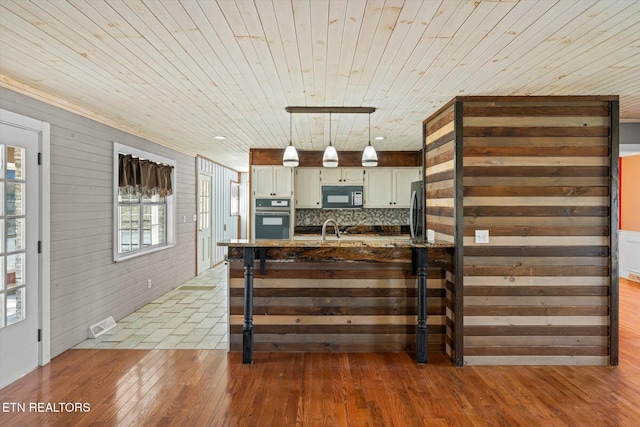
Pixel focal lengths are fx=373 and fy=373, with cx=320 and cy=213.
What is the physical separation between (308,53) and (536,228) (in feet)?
8.13

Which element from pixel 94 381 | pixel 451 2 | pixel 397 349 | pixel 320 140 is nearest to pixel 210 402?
pixel 94 381

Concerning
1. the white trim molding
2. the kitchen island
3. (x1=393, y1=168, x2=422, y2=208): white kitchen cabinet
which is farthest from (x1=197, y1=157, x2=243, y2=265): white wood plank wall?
the white trim molding

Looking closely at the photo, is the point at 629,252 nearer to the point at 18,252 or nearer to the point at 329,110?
the point at 329,110

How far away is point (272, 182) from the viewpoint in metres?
6.60

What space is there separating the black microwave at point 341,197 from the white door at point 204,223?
2.61 metres

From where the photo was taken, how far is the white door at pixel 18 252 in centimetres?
296

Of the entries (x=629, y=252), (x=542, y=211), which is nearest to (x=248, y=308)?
(x=542, y=211)

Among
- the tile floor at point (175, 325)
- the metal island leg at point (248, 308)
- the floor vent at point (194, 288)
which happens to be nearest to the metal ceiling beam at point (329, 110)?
the metal island leg at point (248, 308)

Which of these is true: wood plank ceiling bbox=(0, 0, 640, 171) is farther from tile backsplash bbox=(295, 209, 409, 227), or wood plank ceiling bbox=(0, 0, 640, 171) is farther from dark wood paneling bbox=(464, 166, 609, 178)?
tile backsplash bbox=(295, 209, 409, 227)

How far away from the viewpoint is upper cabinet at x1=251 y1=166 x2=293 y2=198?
659 centimetres

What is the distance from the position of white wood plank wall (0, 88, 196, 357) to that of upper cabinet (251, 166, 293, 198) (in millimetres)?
1983

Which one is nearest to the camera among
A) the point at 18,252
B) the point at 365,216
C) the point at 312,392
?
the point at 312,392

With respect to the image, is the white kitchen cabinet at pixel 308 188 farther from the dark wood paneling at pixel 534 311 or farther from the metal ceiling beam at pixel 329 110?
the dark wood paneling at pixel 534 311

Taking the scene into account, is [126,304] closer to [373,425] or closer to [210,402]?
[210,402]
